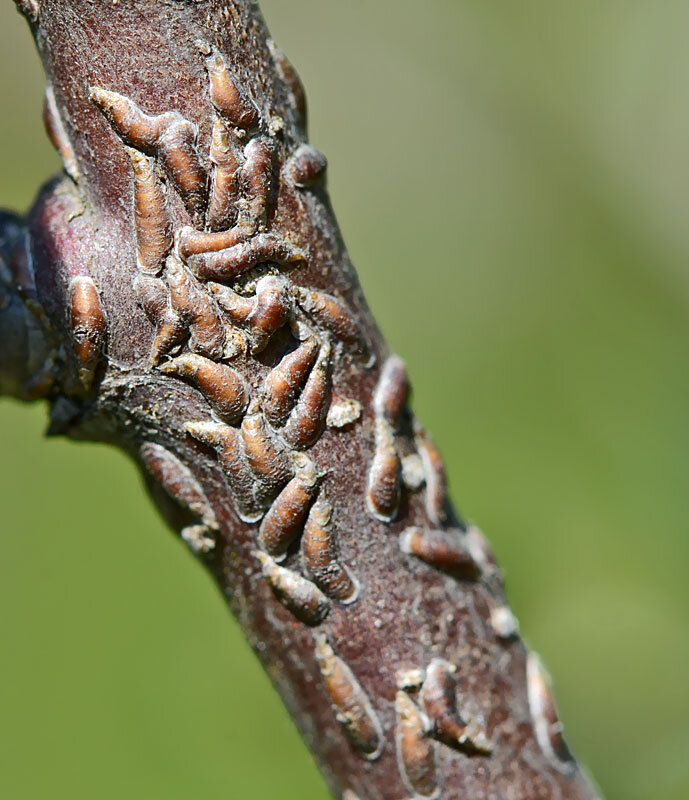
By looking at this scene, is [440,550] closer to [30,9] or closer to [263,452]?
[263,452]

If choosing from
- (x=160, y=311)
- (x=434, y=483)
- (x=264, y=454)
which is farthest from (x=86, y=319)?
(x=434, y=483)

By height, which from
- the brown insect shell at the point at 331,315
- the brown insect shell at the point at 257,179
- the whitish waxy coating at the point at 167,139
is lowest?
the brown insect shell at the point at 331,315

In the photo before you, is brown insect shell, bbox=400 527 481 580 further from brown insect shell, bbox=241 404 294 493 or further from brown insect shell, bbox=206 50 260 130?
brown insect shell, bbox=206 50 260 130

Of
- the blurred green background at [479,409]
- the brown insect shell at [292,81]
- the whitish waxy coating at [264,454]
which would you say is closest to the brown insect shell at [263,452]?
the whitish waxy coating at [264,454]

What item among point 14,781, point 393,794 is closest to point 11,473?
point 14,781

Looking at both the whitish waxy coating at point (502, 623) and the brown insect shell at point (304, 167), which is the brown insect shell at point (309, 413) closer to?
the brown insect shell at point (304, 167)

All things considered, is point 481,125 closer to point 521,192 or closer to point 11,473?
→ point 521,192
